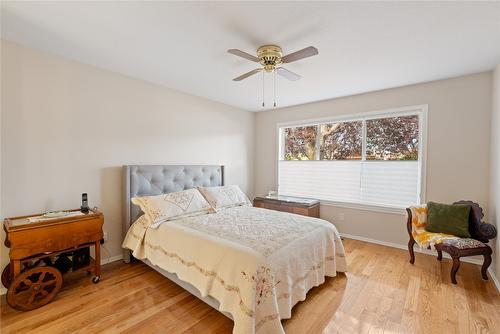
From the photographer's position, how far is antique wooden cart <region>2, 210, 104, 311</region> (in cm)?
191

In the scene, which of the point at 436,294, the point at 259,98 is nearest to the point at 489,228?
the point at 436,294

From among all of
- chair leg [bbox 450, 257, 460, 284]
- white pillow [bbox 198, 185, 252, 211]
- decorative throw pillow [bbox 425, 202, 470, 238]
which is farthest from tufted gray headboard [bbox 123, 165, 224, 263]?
chair leg [bbox 450, 257, 460, 284]

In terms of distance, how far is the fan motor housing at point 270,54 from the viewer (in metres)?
2.12

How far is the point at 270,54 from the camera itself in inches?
84.0

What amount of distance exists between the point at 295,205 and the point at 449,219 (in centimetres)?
202

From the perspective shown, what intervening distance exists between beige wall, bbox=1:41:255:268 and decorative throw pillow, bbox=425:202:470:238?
3.48m

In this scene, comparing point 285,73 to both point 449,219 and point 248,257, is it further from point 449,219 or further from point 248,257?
point 449,219

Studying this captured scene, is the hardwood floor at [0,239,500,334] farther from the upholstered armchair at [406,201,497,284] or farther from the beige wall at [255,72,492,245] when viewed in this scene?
the beige wall at [255,72,492,245]

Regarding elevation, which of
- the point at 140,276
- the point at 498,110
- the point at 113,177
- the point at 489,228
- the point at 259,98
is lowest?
the point at 140,276

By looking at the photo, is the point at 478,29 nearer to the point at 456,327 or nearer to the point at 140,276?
the point at 456,327

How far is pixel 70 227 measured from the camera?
2.20 m

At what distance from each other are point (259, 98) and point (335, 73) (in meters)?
A: 1.44

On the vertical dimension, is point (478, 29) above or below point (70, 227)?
above

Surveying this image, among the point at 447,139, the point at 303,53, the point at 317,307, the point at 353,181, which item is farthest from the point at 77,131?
the point at 447,139
